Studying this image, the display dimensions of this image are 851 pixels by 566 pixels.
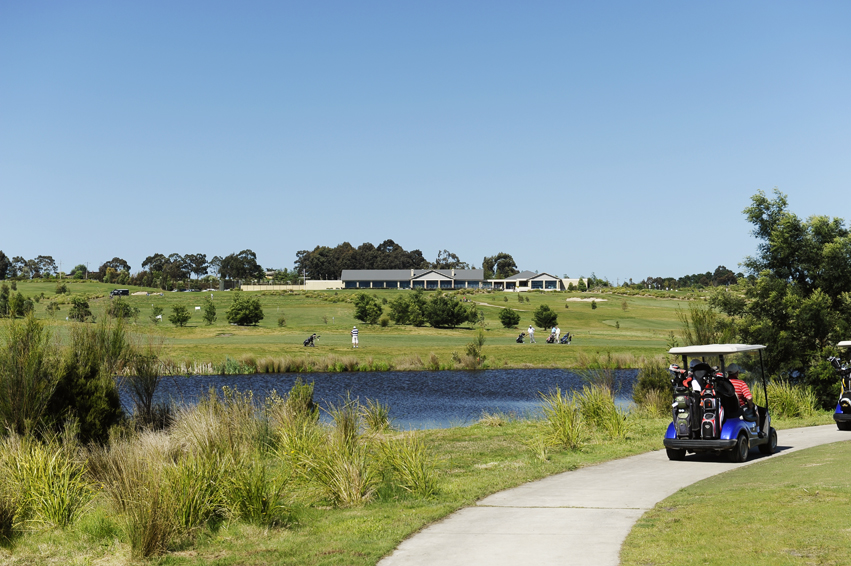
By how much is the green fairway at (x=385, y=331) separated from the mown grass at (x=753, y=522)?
523 inches

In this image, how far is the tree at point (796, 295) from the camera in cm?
2534

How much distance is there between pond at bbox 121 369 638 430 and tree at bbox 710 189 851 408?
5245mm

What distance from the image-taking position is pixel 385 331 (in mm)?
74750

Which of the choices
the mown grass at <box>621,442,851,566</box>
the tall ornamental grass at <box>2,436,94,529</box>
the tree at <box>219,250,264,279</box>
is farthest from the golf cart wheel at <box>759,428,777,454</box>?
the tree at <box>219,250,264,279</box>

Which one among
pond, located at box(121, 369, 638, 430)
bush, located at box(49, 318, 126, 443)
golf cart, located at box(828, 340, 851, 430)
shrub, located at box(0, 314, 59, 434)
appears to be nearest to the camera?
shrub, located at box(0, 314, 59, 434)

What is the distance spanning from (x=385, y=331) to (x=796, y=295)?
51770 millimetres

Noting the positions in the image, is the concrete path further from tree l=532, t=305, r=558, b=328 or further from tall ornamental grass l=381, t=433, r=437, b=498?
tree l=532, t=305, r=558, b=328

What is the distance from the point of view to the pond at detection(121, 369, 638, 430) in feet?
96.2

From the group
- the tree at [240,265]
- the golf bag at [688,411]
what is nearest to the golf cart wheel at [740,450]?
the golf bag at [688,411]

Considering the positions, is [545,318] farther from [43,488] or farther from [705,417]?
[43,488]

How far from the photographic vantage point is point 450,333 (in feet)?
243

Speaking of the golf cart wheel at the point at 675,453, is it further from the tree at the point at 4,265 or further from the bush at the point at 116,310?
the tree at the point at 4,265

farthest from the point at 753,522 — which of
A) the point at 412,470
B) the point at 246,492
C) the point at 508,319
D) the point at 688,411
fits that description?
the point at 508,319

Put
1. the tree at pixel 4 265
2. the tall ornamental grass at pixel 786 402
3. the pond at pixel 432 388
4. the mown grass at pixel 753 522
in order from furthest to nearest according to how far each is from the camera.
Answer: the tree at pixel 4 265 < the pond at pixel 432 388 < the tall ornamental grass at pixel 786 402 < the mown grass at pixel 753 522
